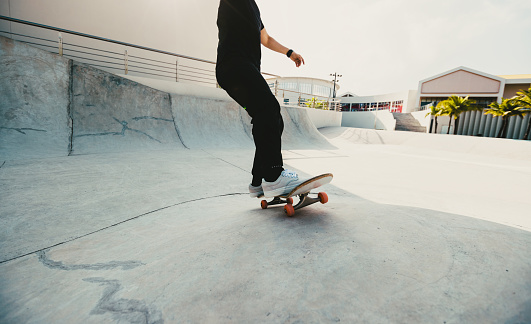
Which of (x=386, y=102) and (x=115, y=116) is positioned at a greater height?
(x=386, y=102)

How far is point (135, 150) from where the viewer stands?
5801 mm

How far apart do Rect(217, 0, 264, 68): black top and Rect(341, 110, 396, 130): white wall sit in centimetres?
2721

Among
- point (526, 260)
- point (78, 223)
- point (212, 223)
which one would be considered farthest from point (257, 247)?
point (78, 223)

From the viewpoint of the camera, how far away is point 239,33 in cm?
182

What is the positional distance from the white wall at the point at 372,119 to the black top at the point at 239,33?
1071 inches

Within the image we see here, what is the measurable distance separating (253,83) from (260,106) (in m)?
0.17

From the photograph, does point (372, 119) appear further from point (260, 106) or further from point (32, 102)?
point (260, 106)

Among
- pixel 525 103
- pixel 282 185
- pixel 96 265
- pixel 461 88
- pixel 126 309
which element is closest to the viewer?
pixel 126 309

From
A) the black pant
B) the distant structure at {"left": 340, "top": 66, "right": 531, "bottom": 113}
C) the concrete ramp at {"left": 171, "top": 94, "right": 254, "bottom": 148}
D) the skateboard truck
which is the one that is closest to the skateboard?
the skateboard truck

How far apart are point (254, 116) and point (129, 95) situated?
6650mm

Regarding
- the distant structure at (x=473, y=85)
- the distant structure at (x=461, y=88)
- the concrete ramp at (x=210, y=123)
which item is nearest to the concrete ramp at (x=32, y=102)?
the concrete ramp at (x=210, y=123)

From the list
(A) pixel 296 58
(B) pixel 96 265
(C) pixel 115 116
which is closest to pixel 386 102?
(C) pixel 115 116

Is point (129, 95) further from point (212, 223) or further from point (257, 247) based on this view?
point (257, 247)

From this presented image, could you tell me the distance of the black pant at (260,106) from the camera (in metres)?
1.75
